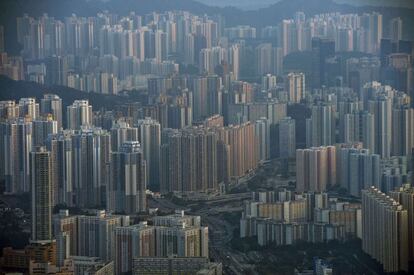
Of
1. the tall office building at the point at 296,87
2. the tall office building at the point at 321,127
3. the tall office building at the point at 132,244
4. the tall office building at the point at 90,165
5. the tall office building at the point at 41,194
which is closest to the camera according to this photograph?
the tall office building at the point at 132,244

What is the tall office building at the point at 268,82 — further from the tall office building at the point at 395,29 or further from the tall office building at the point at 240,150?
the tall office building at the point at 395,29

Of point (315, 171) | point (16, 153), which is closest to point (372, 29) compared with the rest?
point (315, 171)

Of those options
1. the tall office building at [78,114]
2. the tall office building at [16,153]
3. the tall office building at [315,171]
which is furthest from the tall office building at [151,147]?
the tall office building at [315,171]

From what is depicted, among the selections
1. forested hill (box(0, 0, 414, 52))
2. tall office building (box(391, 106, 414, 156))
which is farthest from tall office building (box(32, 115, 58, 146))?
tall office building (box(391, 106, 414, 156))

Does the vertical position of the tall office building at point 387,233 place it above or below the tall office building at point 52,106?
below

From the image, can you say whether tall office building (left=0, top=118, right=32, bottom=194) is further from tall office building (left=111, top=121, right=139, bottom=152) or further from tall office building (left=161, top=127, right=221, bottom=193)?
tall office building (left=161, top=127, right=221, bottom=193)

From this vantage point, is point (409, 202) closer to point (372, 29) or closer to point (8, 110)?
point (372, 29)
